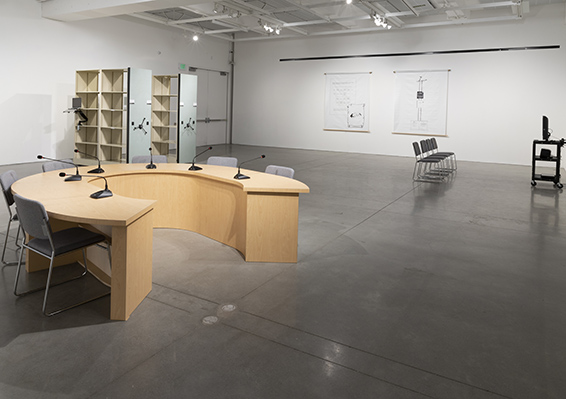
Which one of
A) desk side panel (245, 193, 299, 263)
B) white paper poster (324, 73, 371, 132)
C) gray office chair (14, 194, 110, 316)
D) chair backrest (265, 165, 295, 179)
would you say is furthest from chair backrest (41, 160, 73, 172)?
white paper poster (324, 73, 371, 132)

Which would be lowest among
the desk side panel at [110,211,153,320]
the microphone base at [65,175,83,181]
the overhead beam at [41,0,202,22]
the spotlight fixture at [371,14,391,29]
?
the desk side panel at [110,211,153,320]

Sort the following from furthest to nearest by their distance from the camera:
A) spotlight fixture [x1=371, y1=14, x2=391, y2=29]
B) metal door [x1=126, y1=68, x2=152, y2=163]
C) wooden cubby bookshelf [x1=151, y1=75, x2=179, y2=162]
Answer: spotlight fixture [x1=371, y1=14, x2=391, y2=29] → wooden cubby bookshelf [x1=151, y1=75, x2=179, y2=162] → metal door [x1=126, y1=68, x2=152, y2=163]

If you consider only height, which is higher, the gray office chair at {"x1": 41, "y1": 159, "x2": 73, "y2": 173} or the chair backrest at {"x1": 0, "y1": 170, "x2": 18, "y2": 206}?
the gray office chair at {"x1": 41, "y1": 159, "x2": 73, "y2": 173}

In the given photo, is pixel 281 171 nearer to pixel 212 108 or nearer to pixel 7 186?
pixel 7 186

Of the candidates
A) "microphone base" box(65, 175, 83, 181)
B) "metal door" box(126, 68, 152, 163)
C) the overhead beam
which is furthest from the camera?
"metal door" box(126, 68, 152, 163)

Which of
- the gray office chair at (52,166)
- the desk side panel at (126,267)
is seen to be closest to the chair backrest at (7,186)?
the gray office chair at (52,166)

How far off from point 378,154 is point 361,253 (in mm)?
10267

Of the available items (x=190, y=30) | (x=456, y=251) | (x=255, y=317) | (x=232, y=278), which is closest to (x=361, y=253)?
(x=456, y=251)

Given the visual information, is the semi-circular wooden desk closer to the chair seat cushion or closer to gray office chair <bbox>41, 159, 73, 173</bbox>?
the chair seat cushion

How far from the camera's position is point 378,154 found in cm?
1459

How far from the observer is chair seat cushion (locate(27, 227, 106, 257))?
3.27 meters

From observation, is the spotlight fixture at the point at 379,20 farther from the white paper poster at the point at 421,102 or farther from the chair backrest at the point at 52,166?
the chair backrest at the point at 52,166

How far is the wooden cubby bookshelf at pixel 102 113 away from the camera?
34.0 feet

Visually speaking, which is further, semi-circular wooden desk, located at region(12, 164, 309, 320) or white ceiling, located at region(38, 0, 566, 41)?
white ceiling, located at region(38, 0, 566, 41)
